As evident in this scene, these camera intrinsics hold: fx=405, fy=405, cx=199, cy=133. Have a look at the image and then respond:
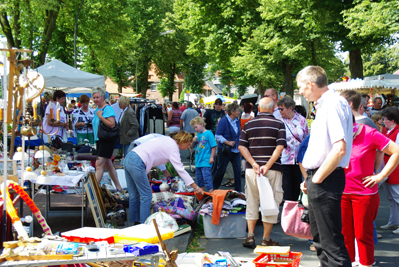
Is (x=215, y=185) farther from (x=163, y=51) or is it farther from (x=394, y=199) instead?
(x=163, y=51)

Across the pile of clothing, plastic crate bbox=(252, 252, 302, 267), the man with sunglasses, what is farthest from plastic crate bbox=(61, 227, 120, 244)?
the man with sunglasses

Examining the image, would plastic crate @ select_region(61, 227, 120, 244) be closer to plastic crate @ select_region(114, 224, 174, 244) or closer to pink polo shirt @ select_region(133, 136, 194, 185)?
plastic crate @ select_region(114, 224, 174, 244)

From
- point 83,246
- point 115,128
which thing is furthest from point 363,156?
point 115,128

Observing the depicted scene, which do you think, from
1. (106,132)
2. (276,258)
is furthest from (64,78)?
(276,258)

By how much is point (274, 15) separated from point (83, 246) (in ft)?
64.2

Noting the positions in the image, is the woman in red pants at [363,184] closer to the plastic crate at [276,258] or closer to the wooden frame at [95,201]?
the plastic crate at [276,258]

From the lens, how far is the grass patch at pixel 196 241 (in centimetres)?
511

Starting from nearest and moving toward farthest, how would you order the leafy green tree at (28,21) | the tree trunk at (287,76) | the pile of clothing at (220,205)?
the pile of clothing at (220,205) → the leafy green tree at (28,21) → the tree trunk at (287,76)

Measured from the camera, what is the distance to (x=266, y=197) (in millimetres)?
4969

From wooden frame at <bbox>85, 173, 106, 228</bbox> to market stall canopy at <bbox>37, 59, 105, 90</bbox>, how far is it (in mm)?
5931

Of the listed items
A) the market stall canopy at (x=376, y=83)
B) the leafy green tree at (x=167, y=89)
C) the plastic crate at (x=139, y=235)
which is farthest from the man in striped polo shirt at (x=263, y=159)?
the leafy green tree at (x=167, y=89)

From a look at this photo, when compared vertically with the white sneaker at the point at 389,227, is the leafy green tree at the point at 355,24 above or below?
above

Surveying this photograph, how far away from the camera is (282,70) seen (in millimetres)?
26516

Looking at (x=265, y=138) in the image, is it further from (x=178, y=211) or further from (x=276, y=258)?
(x=178, y=211)
